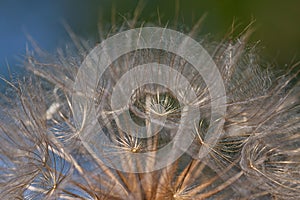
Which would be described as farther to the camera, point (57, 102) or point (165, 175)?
point (57, 102)

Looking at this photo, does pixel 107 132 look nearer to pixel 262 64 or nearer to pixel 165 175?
pixel 165 175

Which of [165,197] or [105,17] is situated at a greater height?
[105,17]

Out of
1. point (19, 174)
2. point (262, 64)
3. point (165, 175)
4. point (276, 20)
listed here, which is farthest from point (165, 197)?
point (276, 20)

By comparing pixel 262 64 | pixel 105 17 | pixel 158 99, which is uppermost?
pixel 105 17

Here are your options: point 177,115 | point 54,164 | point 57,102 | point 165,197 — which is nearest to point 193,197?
point 165,197

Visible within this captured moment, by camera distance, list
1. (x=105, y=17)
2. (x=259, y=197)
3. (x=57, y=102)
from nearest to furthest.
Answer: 1. (x=259, y=197)
2. (x=57, y=102)
3. (x=105, y=17)

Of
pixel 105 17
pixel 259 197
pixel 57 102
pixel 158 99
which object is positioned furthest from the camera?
pixel 105 17
